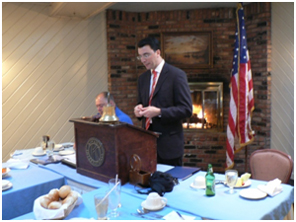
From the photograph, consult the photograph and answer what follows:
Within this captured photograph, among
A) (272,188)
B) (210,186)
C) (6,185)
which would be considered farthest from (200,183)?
(6,185)

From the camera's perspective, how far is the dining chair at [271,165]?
2320mm

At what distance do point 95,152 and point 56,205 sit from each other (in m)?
0.60

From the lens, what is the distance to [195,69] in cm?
475

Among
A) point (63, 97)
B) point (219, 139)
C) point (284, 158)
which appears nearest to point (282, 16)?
point (219, 139)

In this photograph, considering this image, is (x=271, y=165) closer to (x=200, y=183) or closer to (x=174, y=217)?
(x=200, y=183)

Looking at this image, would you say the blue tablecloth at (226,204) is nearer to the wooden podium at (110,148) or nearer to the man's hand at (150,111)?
the wooden podium at (110,148)

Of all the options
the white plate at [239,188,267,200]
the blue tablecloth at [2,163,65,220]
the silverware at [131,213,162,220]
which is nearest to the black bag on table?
the silverware at [131,213,162,220]

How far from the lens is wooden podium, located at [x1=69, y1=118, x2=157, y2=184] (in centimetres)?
181

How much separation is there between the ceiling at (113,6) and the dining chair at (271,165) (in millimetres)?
2461

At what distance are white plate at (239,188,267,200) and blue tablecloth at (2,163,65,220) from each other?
1116 mm

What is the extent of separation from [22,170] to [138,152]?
877 mm

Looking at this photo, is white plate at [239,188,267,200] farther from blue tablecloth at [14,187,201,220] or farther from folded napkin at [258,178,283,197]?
blue tablecloth at [14,187,201,220]

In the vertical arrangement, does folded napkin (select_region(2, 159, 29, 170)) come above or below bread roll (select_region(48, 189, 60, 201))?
below

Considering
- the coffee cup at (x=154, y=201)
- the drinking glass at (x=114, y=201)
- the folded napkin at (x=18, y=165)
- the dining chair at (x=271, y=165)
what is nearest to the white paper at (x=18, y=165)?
the folded napkin at (x=18, y=165)
